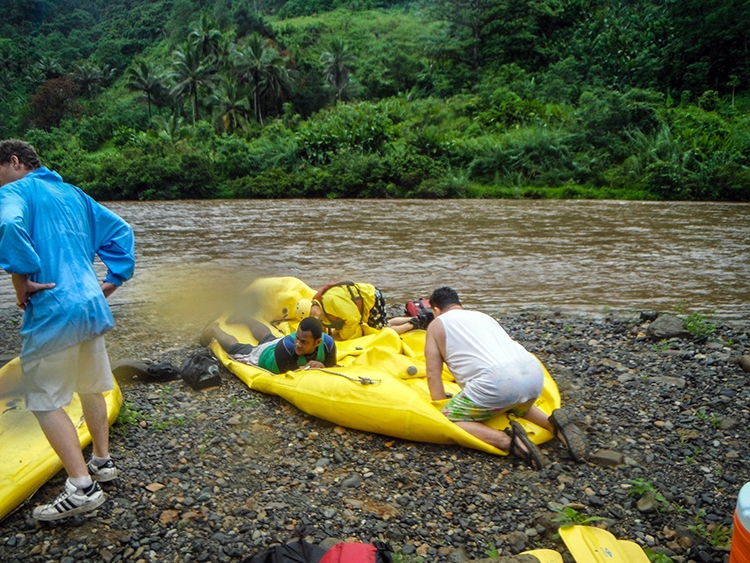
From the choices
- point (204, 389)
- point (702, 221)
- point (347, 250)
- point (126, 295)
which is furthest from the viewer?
point (702, 221)

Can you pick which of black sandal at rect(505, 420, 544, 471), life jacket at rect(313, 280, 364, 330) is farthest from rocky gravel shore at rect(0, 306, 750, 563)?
life jacket at rect(313, 280, 364, 330)

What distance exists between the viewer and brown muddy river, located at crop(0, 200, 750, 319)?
9633 mm

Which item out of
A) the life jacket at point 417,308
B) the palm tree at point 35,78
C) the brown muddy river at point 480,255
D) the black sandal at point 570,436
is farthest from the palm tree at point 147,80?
the black sandal at point 570,436

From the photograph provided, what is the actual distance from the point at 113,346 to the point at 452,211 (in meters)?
17.5

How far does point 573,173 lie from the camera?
29.0m

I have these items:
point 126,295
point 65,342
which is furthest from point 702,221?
point 65,342

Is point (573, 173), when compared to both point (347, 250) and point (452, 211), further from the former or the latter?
point (347, 250)

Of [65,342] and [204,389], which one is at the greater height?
[65,342]

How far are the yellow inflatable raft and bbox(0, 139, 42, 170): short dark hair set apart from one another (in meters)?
2.26

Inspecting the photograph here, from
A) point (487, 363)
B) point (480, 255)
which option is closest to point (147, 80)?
point (480, 255)

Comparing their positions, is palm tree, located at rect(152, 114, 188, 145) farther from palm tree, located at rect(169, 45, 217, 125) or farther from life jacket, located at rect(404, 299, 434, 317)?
life jacket, located at rect(404, 299, 434, 317)

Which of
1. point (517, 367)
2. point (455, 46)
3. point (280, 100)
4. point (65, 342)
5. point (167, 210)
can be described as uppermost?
point (455, 46)

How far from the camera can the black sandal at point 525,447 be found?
3744 mm

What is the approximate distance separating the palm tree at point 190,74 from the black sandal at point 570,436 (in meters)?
48.4
